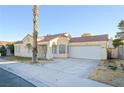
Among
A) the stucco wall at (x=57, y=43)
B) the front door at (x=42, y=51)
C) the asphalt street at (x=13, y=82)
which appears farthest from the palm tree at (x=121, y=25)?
the asphalt street at (x=13, y=82)

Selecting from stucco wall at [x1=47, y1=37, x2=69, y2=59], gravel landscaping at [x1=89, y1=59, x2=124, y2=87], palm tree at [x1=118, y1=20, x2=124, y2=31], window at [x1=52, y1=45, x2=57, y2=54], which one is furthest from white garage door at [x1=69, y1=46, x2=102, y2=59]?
gravel landscaping at [x1=89, y1=59, x2=124, y2=87]

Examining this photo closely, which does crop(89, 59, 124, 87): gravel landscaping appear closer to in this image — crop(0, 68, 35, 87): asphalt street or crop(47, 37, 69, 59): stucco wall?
crop(0, 68, 35, 87): asphalt street

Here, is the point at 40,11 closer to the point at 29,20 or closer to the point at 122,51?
the point at 29,20

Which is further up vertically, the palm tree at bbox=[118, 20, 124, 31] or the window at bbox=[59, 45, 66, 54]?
the palm tree at bbox=[118, 20, 124, 31]

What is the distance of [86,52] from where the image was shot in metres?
22.6

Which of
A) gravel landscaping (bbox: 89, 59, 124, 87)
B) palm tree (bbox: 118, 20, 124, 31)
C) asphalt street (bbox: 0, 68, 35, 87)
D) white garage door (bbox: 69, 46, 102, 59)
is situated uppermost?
palm tree (bbox: 118, 20, 124, 31)

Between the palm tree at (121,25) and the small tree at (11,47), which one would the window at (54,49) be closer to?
the palm tree at (121,25)

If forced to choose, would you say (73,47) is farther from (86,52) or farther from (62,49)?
(86,52)

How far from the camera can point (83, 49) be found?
75.4 ft

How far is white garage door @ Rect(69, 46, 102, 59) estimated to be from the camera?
21.2 m

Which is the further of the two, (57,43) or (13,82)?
(57,43)

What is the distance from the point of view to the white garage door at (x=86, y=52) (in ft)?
69.5

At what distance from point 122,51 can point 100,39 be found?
328 cm

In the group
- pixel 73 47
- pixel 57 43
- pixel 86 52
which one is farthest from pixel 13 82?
pixel 73 47
